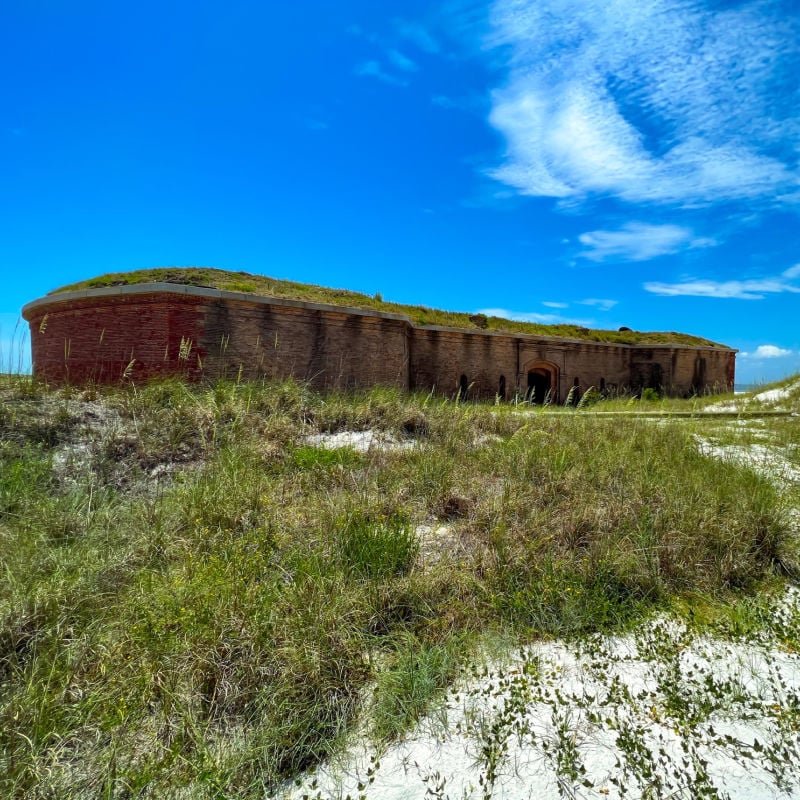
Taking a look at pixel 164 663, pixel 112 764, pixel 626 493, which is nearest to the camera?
pixel 112 764

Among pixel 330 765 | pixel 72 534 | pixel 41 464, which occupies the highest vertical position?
pixel 41 464

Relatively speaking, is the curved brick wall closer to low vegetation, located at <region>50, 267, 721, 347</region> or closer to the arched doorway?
low vegetation, located at <region>50, 267, 721, 347</region>

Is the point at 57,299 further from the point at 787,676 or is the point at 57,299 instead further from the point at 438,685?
the point at 787,676

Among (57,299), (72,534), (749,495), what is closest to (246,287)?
(57,299)

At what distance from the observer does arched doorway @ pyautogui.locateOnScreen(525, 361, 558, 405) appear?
20500mm

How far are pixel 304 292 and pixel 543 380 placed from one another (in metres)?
12.3

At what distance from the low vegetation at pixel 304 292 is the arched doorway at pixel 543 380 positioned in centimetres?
153

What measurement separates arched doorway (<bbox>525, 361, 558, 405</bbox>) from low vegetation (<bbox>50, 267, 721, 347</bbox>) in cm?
153

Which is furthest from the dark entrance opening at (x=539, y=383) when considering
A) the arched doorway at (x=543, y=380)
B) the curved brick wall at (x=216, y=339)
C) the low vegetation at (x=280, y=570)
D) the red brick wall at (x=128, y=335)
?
the low vegetation at (x=280, y=570)

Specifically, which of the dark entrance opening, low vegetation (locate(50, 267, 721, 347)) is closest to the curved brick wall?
low vegetation (locate(50, 267, 721, 347))

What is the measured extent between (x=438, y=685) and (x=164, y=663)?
139 centimetres

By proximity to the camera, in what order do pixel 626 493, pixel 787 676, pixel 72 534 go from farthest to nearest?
pixel 626 493, pixel 72 534, pixel 787 676

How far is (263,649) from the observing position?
246 cm

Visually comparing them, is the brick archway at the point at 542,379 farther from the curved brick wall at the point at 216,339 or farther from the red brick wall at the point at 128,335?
the red brick wall at the point at 128,335
